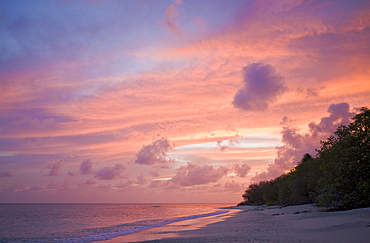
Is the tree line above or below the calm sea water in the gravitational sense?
above

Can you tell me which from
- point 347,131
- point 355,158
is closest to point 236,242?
point 355,158

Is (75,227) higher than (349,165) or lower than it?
lower

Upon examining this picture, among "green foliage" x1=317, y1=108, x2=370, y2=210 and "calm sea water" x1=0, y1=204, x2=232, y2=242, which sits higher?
"green foliage" x1=317, y1=108, x2=370, y2=210

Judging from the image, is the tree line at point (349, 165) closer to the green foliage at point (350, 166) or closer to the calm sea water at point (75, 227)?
the green foliage at point (350, 166)

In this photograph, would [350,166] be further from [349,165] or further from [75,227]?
[75,227]

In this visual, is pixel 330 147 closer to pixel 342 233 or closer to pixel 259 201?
pixel 342 233

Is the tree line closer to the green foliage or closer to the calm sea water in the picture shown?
the green foliage

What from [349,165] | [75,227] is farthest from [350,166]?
[75,227]

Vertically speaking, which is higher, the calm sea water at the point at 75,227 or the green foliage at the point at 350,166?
the green foliage at the point at 350,166

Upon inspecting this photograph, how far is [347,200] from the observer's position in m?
39.8

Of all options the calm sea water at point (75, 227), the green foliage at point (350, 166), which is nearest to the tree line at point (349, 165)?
the green foliage at point (350, 166)

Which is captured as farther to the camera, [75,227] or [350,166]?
[75,227]

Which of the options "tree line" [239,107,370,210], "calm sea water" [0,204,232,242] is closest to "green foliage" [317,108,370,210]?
"tree line" [239,107,370,210]

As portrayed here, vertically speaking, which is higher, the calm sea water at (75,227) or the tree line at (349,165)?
the tree line at (349,165)
